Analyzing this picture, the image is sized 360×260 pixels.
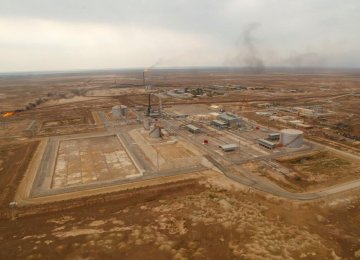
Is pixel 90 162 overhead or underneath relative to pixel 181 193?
underneath

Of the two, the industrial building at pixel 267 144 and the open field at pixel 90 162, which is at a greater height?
the industrial building at pixel 267 144

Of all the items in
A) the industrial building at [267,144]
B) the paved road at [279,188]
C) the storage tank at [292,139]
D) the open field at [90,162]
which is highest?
the storage tank at [292,139]

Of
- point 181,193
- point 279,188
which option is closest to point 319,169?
point 279,188

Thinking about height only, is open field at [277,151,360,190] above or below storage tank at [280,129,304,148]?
below

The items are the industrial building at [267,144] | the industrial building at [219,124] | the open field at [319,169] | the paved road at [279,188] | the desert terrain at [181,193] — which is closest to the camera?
the desert terrain at [181,193]

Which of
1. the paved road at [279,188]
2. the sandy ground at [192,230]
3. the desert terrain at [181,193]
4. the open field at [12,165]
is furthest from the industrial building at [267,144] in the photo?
the open field at [12,165]

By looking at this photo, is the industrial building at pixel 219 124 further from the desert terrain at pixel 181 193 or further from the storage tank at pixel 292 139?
the storage tank at pixel 292 139

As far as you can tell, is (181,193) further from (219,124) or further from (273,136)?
(219,124)

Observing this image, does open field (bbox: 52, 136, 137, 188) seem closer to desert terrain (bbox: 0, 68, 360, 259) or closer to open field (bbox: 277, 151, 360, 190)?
desert terrain (bbox: 0, 68, 360, 259)

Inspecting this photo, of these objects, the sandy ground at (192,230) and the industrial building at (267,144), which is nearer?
the sandy ground at (192,230)

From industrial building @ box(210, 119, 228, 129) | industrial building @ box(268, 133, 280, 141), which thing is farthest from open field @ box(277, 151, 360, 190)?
industrial building @ box(210, 119, 228, 129)

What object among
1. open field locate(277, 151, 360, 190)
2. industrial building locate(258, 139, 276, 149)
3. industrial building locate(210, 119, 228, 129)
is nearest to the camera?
open field locate(277, 151, 360, 190)

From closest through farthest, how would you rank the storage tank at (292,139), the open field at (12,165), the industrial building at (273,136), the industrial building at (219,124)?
the open field at (12,165) < the storage tank at (292,139) < the industrial building at (273,136) < the industrial building at (219,124)
